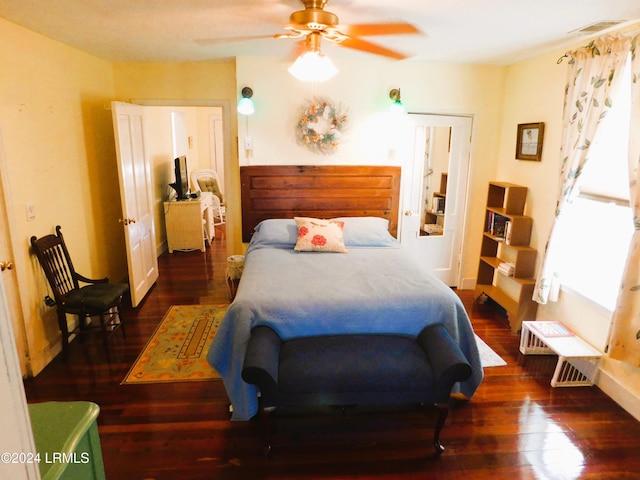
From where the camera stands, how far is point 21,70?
9.12ft

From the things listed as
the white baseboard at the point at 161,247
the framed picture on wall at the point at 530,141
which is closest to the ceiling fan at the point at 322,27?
the framed picture on wall at the point at 530,141

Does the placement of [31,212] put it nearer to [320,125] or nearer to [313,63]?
[313,63]

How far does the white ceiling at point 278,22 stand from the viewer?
7.54 feet

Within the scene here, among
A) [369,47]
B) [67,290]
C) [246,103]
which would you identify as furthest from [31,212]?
[369,47]

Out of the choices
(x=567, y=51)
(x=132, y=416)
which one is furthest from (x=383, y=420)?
(x=567, y=51)

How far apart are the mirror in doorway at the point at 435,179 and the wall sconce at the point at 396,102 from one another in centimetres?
41

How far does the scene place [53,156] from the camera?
10.3 ft

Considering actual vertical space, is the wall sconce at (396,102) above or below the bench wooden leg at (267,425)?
above

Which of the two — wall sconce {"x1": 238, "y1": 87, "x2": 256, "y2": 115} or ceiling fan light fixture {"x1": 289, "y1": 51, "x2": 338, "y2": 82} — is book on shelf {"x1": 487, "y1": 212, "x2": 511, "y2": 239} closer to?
ceiling fan light fixture {"x1": 289, "y1": 51, "x2": 338, "y2": 82}

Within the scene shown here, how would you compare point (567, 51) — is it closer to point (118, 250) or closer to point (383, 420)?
point (383, 420)

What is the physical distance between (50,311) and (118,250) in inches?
52.4

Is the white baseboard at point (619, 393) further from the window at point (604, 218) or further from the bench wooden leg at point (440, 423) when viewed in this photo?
the bench wooden leg at point (440, 423)

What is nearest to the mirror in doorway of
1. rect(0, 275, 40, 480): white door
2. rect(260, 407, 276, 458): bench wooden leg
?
rect(260, 407, 276, 458): bench wooden leg

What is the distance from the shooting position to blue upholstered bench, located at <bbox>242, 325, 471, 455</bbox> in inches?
84.2
